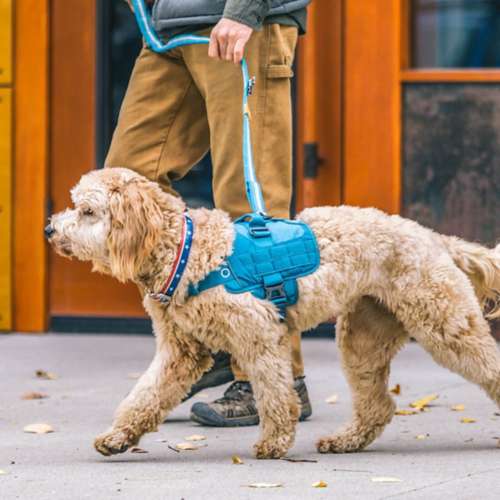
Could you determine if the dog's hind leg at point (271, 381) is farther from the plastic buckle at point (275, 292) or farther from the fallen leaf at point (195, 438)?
the fallen leaf at point (195, 438)

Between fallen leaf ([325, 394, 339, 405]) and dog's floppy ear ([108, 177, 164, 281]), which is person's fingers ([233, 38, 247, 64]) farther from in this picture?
fallen leaf ([325, 394, 339, 405])

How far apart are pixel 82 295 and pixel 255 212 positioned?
3353 millimetres

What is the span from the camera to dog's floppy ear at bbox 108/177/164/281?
4625 millimetres

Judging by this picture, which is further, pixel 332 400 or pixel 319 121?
pixel 319 121

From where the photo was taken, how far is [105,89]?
8016 mm

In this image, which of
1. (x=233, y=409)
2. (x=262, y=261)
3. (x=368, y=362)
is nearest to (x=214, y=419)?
(x=233, y=409)

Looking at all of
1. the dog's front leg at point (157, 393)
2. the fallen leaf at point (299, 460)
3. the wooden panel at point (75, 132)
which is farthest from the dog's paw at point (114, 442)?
the wooden panel at point (75, 132)

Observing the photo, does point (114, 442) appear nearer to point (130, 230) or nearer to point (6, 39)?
point (130, 230)

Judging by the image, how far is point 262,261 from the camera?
4766mm

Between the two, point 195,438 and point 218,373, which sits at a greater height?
point 218,373

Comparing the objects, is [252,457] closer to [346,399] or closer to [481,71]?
[346,399]

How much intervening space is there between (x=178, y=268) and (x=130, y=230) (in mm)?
225

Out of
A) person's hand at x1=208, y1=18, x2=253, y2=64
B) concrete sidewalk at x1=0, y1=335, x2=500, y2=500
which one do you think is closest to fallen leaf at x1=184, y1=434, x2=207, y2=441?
concrete sidewalk at x1=0, y1=335, x2=500, y2=500

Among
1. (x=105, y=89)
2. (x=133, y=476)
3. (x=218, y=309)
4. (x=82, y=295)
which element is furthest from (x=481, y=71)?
(x=133, y=476)
